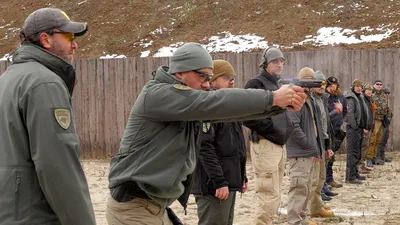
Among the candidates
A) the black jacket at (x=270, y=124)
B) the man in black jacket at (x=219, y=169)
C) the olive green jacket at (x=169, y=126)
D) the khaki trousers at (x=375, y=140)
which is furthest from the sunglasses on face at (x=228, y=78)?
the khaki trousers at (x=375, y=140)

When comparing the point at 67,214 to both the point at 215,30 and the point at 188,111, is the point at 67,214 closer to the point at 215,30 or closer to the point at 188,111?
the point at 188,111

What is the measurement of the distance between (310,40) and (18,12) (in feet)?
42.6

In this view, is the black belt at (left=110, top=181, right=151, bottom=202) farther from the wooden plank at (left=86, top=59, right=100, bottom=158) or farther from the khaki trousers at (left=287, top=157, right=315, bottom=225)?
the wooden plank at (left=86, top=59, right=100, bottom=158)

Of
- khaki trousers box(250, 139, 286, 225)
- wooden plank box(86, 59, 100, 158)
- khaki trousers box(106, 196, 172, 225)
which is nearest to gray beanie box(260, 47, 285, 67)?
khaki trousers box(250, 139, 286, 225)

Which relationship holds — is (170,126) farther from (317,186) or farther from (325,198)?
(325,198)

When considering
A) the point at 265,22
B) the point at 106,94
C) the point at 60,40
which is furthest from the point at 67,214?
the point at 265,22

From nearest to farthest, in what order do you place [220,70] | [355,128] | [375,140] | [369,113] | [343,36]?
1. [220,70]
2. [355,128]
3. [369,113]
4. [375,140]
5. [343,36]

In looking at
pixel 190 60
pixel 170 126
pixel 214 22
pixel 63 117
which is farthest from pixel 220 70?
pixel 214 22

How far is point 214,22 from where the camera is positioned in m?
23.5

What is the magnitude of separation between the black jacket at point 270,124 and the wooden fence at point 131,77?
8.04 m

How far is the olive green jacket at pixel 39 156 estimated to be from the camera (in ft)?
9.66

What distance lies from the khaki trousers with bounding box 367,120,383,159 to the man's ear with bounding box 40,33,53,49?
11695mm

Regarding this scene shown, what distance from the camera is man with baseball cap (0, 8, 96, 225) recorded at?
2.95 metres

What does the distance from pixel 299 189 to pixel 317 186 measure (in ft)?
3.35
